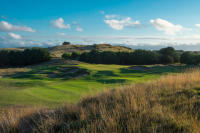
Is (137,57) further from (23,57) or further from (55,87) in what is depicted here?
(23,57)

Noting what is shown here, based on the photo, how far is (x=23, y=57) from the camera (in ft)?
170

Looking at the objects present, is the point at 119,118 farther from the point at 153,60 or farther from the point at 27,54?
the point at 27,54

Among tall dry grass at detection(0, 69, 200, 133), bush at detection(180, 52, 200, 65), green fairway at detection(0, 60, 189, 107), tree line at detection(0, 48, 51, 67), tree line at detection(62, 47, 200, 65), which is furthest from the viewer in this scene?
tree line at detection(0, 48, 51, 67)

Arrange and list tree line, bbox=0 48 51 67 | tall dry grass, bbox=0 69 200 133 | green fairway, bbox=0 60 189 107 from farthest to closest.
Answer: tree line, bbox=0 48 51 67, green fairway, bbox=0 60 189 107, tall dry grass, bbox=0 69 200 133

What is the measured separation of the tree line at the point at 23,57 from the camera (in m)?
51.0

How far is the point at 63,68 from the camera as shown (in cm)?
2712

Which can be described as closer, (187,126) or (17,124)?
(187,126)

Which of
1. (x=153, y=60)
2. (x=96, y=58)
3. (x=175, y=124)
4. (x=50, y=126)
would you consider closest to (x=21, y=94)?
(x=50, y=126)

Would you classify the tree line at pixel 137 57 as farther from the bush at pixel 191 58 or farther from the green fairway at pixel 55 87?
the green fairway at pixel 55 87

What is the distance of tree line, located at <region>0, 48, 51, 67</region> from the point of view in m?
51.0

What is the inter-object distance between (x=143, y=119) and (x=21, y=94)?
9.46m

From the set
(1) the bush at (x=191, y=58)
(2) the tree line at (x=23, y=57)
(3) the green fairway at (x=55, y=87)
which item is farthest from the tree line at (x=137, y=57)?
(3) the green fairway at (x=55, y=87)

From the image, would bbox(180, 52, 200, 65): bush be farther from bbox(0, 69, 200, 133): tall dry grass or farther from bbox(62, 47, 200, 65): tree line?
bbox(0, 69, 200, 133): tall dry grass

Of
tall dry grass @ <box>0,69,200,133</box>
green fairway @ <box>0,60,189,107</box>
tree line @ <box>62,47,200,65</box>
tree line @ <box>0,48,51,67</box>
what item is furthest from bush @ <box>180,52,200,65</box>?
tree line @ <box>0,48,51,67</box>
